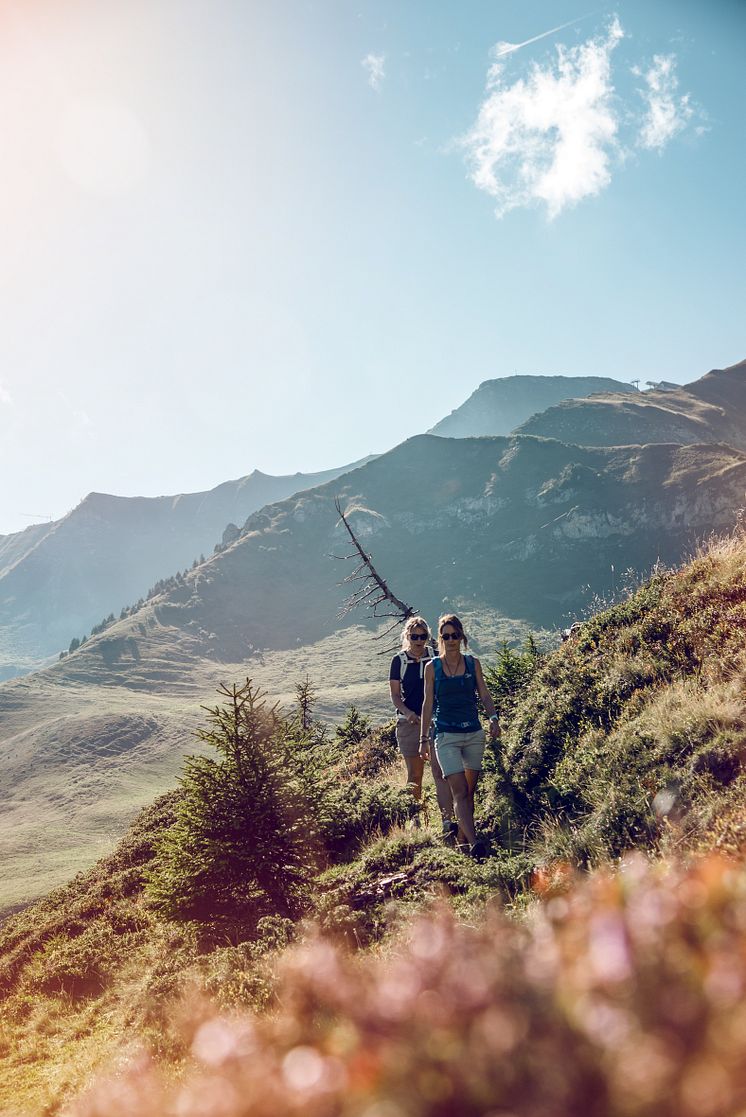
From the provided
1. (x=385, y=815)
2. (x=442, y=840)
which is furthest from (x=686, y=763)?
(x=385, y=815)

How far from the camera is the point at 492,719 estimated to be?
7723 millimetres

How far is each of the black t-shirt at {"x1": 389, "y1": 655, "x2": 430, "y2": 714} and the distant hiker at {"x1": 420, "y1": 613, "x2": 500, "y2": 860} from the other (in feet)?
5.24

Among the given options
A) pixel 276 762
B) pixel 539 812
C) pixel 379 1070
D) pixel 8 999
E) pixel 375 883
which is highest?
pixel 379 1070

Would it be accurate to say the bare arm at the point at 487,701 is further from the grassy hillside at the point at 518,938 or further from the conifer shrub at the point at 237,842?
the conifer shrub at the point at 237,842

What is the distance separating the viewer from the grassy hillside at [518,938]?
1.17m

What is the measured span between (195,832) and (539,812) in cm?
430

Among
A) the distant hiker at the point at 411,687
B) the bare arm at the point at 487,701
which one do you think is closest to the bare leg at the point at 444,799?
the bare arm at the point at 487,701

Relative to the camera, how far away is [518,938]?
1.97 m

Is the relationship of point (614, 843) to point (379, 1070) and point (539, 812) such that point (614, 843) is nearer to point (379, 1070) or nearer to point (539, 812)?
point (539, 812)

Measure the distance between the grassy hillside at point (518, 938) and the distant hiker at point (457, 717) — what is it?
1.97ft

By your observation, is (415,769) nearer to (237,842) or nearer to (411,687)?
(411,687)

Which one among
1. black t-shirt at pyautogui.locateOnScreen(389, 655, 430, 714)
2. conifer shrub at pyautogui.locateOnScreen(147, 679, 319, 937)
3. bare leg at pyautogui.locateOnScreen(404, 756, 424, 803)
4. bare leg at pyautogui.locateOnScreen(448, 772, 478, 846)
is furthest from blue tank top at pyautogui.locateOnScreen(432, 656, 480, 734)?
bare leg at pyautogui.locateOnScreen(404, 756, 424, 803)

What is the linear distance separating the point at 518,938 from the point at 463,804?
17.8 feet

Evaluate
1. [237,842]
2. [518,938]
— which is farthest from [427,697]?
[518,938]
